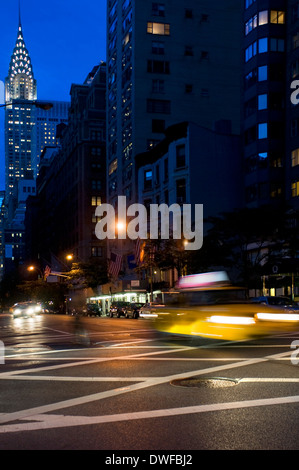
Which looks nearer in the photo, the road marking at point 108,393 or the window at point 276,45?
the road marking at point 108,393

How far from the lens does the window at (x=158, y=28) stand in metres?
73.4

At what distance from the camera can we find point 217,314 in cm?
1820

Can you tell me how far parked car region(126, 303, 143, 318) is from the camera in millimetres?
49000

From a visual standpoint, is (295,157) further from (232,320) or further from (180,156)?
(232,320)

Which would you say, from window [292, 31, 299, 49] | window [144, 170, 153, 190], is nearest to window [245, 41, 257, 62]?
window [292, 31, 299, 49]

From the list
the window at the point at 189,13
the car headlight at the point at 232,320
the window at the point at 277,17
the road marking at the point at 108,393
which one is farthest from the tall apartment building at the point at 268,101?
the road marking at the point at 108,393

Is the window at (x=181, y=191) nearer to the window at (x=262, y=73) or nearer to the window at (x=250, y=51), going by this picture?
the window at (x=262, y=73)

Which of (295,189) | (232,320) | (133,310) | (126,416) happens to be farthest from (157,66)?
(126,416)

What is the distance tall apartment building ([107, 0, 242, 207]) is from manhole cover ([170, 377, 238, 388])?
6011 centimetres

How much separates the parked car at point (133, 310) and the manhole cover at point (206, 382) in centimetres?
3813

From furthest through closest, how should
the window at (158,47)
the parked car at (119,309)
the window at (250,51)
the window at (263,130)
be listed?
the window at (158,47) < the window at (250,51) < the window at (263,130) < the parked car at (119,309)

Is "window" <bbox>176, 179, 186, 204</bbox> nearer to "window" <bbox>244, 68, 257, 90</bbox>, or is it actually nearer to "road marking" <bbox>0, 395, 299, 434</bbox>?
"window" <bbox>244, 68, 257, 90</bbox>

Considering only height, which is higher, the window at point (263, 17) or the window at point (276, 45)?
the window at point (263, 17)


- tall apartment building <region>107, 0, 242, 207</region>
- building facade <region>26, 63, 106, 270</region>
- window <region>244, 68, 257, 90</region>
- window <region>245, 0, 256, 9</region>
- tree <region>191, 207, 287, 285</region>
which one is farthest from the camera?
building facade <region>26, 63, 106, 270</region>
